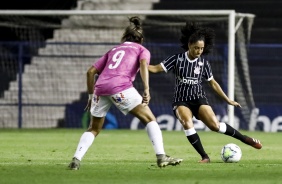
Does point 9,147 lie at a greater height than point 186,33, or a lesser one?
lesser

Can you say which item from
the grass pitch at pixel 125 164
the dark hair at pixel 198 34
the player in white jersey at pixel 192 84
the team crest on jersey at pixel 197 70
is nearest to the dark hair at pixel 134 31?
the player in white jersey at pixel 192 84

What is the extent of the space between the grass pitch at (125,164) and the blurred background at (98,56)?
613 cm

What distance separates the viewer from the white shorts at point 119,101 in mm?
11508

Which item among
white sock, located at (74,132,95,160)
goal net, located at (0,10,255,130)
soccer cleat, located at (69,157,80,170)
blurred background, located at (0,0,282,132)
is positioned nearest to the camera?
soccer cleat, located at (69,157,80,170)

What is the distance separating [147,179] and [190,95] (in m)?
3.44

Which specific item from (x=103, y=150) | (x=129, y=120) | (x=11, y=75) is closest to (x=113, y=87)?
(x=103, y=150)

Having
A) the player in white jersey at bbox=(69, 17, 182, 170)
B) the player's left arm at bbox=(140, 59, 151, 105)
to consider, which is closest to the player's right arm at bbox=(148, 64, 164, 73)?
the player in white jersey at bbox=(69, 17, 182, 170)

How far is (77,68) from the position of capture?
A: 27.2 m

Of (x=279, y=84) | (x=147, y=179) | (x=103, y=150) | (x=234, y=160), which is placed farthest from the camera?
(x=279, y=84)

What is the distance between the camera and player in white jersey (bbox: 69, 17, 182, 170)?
11500 millimetres

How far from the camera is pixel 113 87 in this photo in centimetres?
1151

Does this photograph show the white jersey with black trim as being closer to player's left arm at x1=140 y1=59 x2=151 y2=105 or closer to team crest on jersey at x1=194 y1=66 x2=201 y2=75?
team crest on jersey at x1=194 y1=66 x2=201 y2=75

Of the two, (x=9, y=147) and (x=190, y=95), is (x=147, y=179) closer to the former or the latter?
(x=190, y=95)

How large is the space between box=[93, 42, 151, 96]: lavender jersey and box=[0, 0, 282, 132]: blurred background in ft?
42.9
